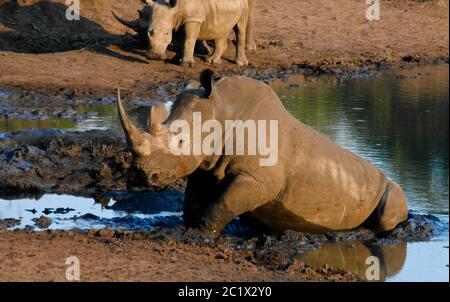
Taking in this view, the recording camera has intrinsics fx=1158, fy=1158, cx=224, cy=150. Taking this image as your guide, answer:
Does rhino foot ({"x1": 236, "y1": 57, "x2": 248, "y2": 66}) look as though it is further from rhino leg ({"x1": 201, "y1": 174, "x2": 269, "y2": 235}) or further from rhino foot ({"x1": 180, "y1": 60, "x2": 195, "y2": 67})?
rhino leg ({"x1": 201, "y1": 174, "x2": 269, "y2": 235})

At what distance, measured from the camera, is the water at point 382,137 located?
372 inches

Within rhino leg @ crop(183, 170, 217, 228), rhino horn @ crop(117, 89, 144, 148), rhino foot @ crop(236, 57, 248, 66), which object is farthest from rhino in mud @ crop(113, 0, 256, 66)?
rhino horn @ crop(117, 89, 144, 148)

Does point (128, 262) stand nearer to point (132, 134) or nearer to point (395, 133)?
point (132, 134)

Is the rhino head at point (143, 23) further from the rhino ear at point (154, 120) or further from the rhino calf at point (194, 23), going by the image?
the rhino ear at point (154, 120)

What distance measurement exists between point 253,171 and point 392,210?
152cm

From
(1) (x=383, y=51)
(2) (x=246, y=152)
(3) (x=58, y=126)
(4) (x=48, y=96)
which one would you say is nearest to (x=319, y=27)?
(1) (x=383, y=51)

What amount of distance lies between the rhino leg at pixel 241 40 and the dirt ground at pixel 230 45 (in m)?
0.20

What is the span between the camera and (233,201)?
353 inches

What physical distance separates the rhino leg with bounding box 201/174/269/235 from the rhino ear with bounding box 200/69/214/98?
0.69 m

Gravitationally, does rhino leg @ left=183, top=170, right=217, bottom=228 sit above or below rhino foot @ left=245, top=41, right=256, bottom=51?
below

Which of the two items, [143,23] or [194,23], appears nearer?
[194,23]

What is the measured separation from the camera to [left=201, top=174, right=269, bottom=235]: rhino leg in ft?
29.3

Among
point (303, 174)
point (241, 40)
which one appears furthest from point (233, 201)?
point (241, 40)
